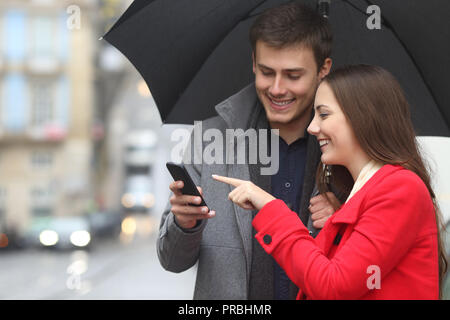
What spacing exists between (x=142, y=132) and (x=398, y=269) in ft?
152

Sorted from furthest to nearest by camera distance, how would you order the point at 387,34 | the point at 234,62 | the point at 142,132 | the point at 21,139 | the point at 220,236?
→ 1. the point at 142,132
2. the point at 21,139
3. the point at 234,62
4. the point at 387,34
5. the point at 220,236

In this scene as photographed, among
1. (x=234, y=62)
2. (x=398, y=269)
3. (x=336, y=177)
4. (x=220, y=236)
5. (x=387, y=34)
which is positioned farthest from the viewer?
(x=234, y=62)

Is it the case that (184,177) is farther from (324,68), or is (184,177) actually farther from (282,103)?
(324,68)

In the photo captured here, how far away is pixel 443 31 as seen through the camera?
2.34 meters

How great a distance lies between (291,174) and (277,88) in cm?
37

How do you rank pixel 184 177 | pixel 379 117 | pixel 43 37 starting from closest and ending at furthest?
pixel 379 117 → pixel 184 177 → pixel 43 37

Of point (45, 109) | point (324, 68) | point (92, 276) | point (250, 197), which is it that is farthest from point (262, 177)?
point (45, 109)

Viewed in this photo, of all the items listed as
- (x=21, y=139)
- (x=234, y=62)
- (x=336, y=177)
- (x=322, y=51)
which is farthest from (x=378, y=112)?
(x=21, y=139)

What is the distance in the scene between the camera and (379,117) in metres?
1.68

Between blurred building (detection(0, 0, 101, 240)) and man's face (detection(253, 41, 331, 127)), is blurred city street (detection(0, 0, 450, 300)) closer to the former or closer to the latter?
blurred building (detection(0, 0, 101, 240))

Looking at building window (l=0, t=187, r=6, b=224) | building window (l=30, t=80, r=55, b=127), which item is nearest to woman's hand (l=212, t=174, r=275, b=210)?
building window (l=0, t=187, r=6, b=224)

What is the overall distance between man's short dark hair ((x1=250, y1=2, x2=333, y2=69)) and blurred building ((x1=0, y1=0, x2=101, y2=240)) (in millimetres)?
30119

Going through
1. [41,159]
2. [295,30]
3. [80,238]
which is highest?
[295,30]

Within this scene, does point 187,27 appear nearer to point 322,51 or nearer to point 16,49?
point 322,51
